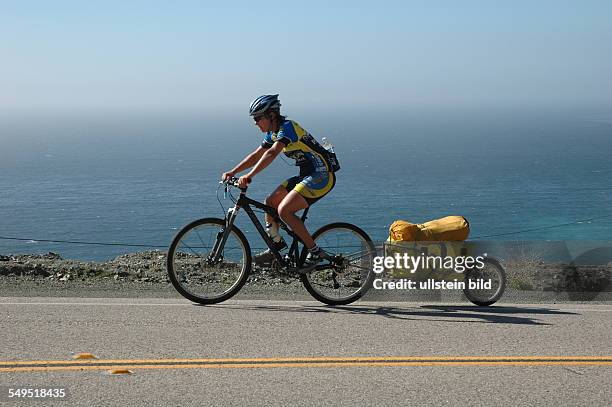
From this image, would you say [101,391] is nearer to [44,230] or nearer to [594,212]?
[44,230]

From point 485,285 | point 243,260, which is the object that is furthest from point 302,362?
point 485,285

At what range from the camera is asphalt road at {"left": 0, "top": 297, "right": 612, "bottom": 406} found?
5.07 m

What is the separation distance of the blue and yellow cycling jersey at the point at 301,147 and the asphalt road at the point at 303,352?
4.65 feet

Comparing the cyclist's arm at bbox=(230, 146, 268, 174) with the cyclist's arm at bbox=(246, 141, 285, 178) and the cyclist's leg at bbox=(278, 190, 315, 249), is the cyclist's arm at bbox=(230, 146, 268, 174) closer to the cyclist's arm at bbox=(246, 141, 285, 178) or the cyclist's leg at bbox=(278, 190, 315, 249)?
the cyclist's arm at bbox=(246, 141, 285, 178)

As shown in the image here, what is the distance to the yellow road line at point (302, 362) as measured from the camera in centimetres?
555

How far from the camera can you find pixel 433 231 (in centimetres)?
877

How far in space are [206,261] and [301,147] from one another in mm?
1549

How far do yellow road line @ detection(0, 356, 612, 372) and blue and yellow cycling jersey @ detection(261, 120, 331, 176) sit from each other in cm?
260

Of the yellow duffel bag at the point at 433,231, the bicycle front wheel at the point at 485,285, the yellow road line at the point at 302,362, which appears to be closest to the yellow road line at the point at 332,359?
the yellow road line at the point at 302,362

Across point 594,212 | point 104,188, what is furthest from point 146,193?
point 594,212

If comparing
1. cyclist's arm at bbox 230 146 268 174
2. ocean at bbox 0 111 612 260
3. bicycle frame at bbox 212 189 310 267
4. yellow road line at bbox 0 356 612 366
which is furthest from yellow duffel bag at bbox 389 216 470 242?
ocean at bbox 0 111 612 260

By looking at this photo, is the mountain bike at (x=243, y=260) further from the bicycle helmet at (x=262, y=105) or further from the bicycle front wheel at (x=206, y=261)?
the bicycle helmet at (x=262, y=105)

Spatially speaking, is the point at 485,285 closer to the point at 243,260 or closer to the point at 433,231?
the point at 433,231

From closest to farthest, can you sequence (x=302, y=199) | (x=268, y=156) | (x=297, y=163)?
(x=268, y=156) < (x=302, y=199) < (x=297, y=163)
